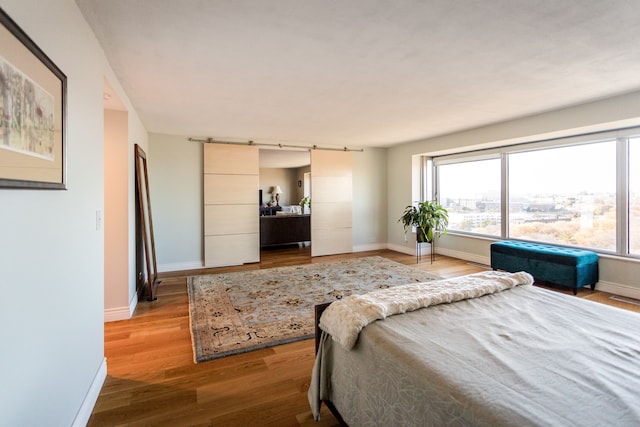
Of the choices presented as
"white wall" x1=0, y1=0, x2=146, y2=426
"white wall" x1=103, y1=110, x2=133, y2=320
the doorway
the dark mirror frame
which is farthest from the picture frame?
the doorway

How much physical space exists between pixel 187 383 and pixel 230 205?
3793 millimetres

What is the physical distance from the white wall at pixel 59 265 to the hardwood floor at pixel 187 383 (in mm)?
194

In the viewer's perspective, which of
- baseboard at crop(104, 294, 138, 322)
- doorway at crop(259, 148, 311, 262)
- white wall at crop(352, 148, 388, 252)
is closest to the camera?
baseboard at crop(104, 294, 138, 322)

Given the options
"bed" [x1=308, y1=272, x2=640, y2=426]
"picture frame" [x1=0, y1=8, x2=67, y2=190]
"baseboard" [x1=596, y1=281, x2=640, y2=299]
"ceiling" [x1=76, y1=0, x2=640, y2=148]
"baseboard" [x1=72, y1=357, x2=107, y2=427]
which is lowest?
"baseboard" [x1=72, y1=357, x2=107, y2=427]

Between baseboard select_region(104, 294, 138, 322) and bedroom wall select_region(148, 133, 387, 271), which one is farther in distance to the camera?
bedroom wall select_region(148, 133, 387, 271)

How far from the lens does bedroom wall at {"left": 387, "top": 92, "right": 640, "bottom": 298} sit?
3477 millimetres

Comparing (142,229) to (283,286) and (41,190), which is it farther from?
(41,190)

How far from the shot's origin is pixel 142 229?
369 cm

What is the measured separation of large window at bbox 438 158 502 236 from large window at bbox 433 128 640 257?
0.06 ft

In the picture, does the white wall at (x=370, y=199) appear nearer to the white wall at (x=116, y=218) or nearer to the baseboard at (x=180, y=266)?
the baseboard at (x=180, y=266)

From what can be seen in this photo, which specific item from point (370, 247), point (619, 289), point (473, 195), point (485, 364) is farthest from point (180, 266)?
point (619, 289)

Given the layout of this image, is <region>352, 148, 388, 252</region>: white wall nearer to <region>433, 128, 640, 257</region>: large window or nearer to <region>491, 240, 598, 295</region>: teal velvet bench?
<region>433, 128, 640, 257</region>: large window

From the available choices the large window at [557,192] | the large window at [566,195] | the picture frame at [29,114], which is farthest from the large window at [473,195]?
the picture frame at [29,114]

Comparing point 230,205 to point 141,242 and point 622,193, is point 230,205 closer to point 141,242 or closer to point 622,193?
point 141,242
